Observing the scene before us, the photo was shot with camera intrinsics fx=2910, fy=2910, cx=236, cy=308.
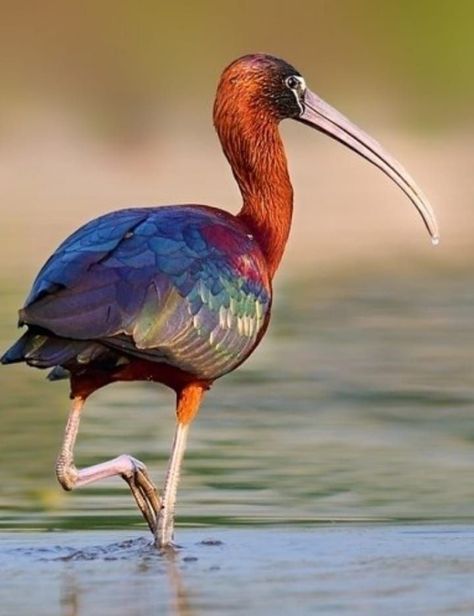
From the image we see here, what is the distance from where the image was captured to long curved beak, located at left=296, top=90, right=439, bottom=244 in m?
13.0

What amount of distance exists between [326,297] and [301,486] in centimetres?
792

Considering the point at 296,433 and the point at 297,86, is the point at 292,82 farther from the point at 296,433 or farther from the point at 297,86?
the point at 296,433

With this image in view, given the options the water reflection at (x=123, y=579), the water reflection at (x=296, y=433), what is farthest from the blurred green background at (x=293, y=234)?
the water reflection at (x=123, y=579)

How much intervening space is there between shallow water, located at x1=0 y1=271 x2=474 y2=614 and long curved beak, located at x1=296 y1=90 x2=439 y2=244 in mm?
1327

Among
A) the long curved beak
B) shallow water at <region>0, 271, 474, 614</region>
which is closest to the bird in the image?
the long curved beak

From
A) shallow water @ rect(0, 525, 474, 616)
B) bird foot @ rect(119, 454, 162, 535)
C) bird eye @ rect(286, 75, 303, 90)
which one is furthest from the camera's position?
bird eye @ rect(286, 75, 303, 90)

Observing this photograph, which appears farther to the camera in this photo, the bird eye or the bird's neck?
the bird eye

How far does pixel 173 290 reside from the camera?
11414mm

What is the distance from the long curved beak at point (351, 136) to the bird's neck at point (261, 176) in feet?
1.32

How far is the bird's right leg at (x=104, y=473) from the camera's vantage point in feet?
38.6

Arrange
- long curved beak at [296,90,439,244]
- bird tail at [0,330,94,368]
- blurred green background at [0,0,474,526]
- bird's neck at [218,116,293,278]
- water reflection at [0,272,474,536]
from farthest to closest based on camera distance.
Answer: blurred green background at [0,0,474,526]
long curved beak at [296,90,439,244]
water reflection at [0,272,474,536]
bird's neck at [218,116,293,278]
bird tail at [0,330,94,368]

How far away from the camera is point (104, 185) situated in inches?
1146

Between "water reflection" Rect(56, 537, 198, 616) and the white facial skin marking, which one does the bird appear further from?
"water reflection" Rect(56, 537, 198, 616)

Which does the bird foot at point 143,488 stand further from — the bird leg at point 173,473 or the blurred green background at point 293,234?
the blurred green background at point 293,234
